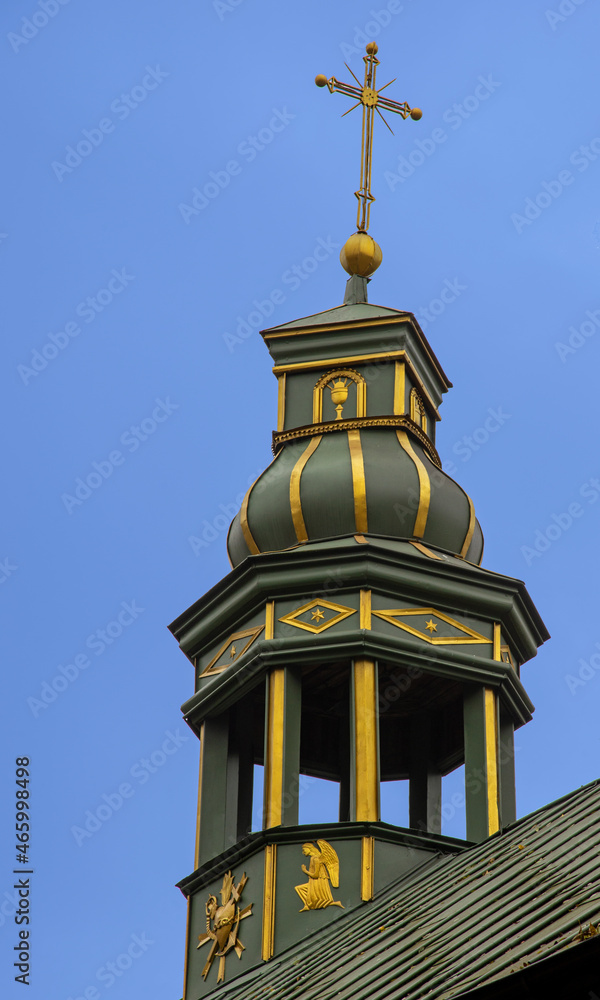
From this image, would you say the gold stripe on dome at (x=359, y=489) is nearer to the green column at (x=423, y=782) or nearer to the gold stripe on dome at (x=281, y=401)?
the gold stripe on dome at (x=281, y=401)

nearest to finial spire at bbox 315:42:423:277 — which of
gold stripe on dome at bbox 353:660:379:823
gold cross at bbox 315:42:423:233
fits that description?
gold cross at bbox 315:42:423:233

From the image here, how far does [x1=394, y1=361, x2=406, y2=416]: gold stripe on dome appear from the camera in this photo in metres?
27.0

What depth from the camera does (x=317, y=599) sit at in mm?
25031

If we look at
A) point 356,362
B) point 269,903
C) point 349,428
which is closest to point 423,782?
point 269,903

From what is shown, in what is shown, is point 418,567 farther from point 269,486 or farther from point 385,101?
point 385,101

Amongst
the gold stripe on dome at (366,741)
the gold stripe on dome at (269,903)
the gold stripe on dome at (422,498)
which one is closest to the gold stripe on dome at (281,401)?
the gold stripe on dome at (422,498)

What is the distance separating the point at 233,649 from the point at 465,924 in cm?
799

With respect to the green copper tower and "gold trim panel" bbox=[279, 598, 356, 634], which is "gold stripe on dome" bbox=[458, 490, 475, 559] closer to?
the green copper tower

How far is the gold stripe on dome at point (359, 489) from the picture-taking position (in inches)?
1013

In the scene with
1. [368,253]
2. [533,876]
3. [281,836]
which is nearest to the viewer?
[533,876]

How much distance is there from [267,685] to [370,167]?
28.3 feet

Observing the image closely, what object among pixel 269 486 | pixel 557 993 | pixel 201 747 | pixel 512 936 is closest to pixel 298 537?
pixel 269 486

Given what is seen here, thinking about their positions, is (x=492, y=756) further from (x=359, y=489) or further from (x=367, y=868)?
(x=359, y=489)

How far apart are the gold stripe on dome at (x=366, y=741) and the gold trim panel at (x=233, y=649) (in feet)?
4.63
